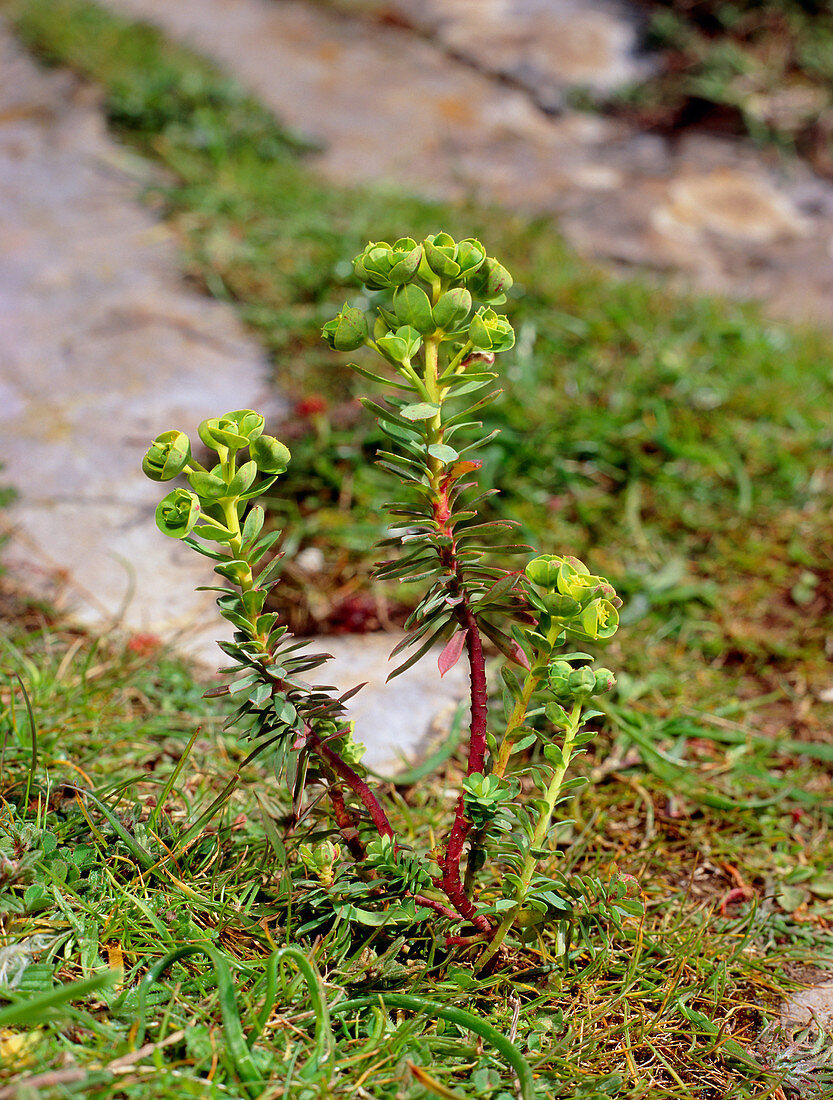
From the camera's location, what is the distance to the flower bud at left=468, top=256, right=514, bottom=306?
1.22 m

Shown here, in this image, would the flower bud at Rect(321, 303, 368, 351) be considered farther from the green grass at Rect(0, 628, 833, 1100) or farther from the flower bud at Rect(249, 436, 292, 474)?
the green grass at Rect(0, 628, 833, 1100)

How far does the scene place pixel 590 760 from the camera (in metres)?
2.06

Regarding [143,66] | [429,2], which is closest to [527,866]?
[143,66]

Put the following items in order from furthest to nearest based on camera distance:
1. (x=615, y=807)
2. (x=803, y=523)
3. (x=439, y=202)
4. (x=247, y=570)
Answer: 1. (x=439, y=202)
2. (x=803, y=523)
3. (x=615, y=807)
4. (x=247, y=570)

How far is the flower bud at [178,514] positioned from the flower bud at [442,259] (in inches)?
17.5

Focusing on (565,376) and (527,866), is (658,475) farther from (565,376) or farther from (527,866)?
(527,866)

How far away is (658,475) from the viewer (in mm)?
2873

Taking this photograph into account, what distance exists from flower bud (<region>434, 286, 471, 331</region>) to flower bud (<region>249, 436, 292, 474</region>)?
0.28m

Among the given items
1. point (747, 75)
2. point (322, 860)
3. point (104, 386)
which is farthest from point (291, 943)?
point (747, 75)

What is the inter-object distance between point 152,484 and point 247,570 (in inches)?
65.6

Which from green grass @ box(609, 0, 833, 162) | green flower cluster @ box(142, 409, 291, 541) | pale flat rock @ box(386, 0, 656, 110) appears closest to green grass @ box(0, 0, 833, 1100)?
green flower cluster @ box(142, 409, 291, 541)

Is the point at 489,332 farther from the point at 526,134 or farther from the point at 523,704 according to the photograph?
the point at 526,134

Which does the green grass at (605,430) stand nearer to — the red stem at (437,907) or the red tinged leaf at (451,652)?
the red tinged leaf at (451,652)

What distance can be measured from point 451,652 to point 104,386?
223 cm
